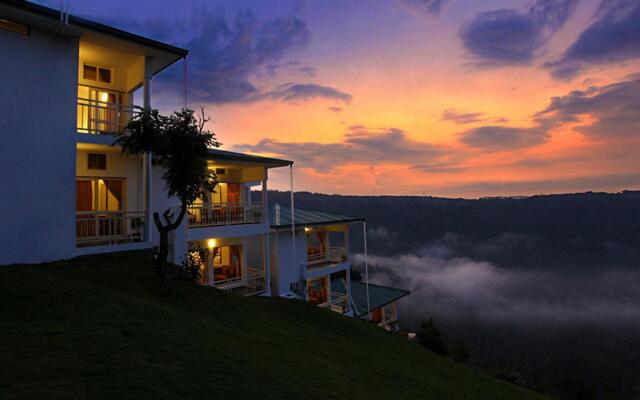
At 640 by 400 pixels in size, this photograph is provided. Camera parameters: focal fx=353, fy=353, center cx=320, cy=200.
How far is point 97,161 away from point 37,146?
2.66 m

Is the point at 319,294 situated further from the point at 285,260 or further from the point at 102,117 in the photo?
the point at 102,117

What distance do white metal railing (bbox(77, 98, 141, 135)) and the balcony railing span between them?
4.36 meters

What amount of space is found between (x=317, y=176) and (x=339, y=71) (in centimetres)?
3738

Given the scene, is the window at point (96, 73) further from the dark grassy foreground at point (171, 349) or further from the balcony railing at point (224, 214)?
the dark grassy foreground at point (171, 349)

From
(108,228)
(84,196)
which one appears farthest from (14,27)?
(108,228)

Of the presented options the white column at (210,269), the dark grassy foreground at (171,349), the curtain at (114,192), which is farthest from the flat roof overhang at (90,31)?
the white column at (210,269)

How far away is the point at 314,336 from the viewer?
11336mm

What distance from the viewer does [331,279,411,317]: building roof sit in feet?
85.2

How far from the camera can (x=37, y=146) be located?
1095 centimetres

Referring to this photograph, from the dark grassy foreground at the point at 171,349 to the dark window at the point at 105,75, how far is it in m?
7.56

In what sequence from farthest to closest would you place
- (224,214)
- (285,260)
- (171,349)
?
(285,260), (224,214), (171,349)

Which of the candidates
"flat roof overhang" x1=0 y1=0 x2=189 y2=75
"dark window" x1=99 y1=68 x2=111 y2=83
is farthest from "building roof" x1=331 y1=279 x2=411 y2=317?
"dark window" x1=99 y1=68 x2=111 y2=83

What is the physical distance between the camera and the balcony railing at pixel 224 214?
16.6 m

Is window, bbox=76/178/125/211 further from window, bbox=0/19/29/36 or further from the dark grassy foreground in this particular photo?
window, bbox=0/19/29/36
